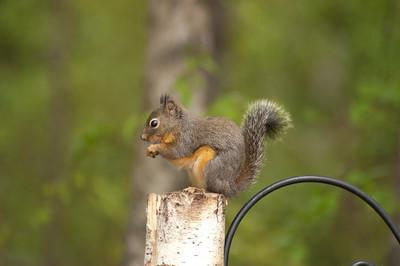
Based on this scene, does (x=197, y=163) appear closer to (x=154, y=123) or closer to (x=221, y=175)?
(x=221, y=175)

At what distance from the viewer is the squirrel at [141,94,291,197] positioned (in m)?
2.38

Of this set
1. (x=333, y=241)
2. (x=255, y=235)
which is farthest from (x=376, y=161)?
(x=255, y=235)

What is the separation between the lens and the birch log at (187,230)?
1841 mm

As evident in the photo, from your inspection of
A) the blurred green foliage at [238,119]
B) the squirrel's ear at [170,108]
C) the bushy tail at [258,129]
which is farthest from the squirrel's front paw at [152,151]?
the blurred green foliage at [238,119]

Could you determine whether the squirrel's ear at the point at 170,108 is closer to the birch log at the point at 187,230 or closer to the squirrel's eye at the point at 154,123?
the squirrel's eye at the point at 154,123

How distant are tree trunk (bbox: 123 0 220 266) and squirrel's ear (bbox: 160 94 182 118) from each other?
5.92 feet

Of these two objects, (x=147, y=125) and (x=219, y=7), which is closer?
(x=147, y=125)

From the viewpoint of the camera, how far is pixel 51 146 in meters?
9.20

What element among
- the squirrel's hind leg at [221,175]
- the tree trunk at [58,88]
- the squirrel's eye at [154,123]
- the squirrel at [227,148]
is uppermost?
the tree trunk at [58,88]

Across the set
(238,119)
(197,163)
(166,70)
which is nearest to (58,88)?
(166,70)

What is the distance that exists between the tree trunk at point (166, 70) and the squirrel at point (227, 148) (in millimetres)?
Result: 1960

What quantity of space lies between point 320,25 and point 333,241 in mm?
3016

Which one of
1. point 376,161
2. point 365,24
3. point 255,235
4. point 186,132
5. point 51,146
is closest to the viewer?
point 186,132

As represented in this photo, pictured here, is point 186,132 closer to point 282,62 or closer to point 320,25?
point 320,25
